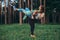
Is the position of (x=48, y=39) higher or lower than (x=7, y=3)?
lower

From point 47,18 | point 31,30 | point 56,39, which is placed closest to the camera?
point 56,39

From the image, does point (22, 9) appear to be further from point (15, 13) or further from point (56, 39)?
point (56, 39)

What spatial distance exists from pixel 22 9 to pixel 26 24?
515 millimetres

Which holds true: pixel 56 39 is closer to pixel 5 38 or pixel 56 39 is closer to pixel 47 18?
pixel 5 38

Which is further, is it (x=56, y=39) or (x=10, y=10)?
(x=10, y=10)

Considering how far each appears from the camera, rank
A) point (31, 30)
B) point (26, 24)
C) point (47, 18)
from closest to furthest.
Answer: point (31, 30) → point (26, 24) → point (47, 18)

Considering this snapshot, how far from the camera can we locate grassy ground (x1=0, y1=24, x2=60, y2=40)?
4703 millimetres

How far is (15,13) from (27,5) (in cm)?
31

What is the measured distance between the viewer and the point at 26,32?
496cm

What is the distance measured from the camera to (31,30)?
16.1 feet

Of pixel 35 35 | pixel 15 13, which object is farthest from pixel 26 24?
pixel 35 35

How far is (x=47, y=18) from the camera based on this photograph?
6.03 m

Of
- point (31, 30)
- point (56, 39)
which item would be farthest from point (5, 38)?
point (56, 39)

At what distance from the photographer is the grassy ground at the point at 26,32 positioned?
4703 mm
